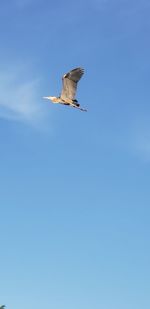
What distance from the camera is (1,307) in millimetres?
198125

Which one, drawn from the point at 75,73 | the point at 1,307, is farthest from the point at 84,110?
the point at 1,307

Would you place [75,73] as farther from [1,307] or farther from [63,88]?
[1,307]

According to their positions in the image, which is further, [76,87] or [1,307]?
[1,307]

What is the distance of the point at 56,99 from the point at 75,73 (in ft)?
14.4

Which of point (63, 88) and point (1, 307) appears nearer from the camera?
point (63, 88)

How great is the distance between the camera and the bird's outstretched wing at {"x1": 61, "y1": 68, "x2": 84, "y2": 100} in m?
124

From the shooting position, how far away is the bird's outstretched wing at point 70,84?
123875mm

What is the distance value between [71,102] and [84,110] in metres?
5.28

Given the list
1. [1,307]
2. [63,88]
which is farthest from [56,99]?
[1,307]

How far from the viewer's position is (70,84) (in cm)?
12488

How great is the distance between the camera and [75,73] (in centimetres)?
12350

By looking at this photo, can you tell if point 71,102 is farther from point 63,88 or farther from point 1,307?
point 1,307

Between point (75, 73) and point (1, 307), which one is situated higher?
point (1, 307)

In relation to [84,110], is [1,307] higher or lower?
higher
